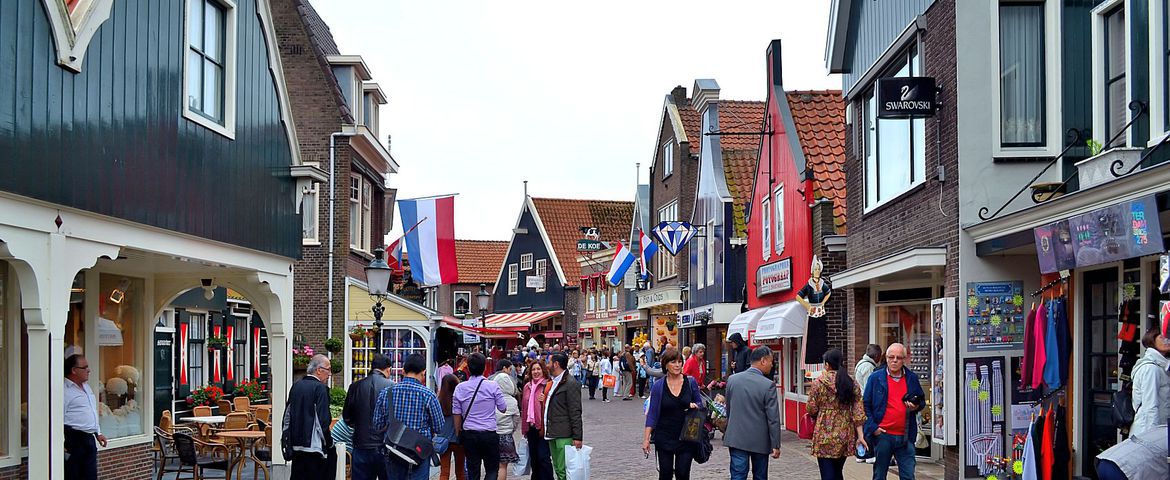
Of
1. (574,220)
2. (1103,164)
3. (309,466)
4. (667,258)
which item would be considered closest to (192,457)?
(309,466)

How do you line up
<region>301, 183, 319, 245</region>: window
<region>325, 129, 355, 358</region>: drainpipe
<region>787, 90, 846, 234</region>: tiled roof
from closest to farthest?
<region>787, 90, 846, 234</region>: tiled roof < <region>301, 183, 319, 245</region>: window < <region>325, 129, 355, 358</region>: drainpipe

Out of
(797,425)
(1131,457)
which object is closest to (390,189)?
(797,425)

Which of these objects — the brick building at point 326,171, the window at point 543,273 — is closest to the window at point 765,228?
the brick building at point 326,171

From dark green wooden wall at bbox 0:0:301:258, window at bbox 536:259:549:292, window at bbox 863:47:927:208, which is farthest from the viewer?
window at bbox 536:259:549:292

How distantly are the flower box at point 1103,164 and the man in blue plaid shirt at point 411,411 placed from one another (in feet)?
20.0

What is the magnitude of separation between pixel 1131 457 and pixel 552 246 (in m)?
50.0

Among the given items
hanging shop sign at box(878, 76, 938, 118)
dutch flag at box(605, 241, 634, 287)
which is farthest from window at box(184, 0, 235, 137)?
dutch flag at box(605, 241, 634, 287)

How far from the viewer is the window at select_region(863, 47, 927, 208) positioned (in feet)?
50.4

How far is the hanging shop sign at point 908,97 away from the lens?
14.2m

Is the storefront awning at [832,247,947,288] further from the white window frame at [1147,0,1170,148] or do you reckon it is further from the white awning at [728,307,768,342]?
the white awning at [728,307,768,342]

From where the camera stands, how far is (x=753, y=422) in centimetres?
1164

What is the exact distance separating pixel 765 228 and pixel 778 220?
4.19ft

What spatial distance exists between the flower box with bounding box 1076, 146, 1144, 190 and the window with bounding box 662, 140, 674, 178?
28.4 m

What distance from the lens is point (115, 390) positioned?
14.5m
